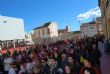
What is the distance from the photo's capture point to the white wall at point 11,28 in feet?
203

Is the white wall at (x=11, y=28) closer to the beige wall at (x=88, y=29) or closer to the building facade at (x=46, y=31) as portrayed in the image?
the beige wall at (x=88, y=29)

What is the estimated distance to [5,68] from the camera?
45.1 ft

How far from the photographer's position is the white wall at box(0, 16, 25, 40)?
61938mm

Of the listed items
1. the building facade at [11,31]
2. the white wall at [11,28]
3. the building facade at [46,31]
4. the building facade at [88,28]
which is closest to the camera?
the building facade at [11,31]

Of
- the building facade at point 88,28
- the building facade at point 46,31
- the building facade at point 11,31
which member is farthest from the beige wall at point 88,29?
the building facade at point 11,31

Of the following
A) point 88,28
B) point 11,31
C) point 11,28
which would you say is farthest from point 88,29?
point 11,31

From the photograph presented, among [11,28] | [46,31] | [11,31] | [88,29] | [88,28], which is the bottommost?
[11,31]

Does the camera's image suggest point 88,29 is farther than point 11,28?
Yes

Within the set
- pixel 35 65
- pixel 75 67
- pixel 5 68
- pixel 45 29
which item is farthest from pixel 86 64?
pixel 45 29

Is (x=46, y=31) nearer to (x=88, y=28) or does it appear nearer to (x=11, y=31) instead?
(x=88, y=28)

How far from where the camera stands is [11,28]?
65438mm

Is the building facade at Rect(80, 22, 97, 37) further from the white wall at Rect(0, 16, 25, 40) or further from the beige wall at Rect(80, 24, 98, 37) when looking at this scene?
the white wall at Rect(0, 16, 25, 40)

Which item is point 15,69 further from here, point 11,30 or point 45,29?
point 45,29

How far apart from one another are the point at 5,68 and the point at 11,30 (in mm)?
52143
